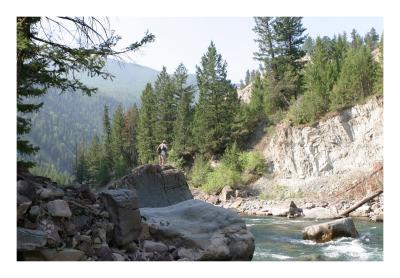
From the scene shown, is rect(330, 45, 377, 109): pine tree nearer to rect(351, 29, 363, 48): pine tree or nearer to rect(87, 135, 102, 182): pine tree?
rect(87, 135, 102, 182): pine tree

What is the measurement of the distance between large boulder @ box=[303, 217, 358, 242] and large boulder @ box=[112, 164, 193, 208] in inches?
131

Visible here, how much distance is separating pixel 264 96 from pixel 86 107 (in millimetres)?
105475

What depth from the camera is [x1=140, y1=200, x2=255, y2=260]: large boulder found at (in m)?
6.77

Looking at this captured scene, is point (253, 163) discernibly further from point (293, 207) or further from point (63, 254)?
point (63, 254)

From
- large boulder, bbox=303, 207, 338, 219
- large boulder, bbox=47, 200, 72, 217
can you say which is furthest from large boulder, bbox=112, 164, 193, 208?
large boulder, bbox=303, 207, 338, 219

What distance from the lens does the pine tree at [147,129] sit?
3381 cm

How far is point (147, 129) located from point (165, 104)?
2.36 metres

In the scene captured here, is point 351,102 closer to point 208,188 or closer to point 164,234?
point 208,188

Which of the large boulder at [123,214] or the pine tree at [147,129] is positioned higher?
the pine tree at [147,129]

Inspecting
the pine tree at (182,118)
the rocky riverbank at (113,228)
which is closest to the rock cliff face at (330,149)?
the pine tree at (182,118)

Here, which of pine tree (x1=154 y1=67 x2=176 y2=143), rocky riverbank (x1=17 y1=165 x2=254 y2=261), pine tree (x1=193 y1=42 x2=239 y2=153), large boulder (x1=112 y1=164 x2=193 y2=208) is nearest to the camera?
rocky riverbank (x1=17 y1=165 x2=254 y2=261)

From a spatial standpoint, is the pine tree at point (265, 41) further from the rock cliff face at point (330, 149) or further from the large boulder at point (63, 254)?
the large boulder at point (63, 254)

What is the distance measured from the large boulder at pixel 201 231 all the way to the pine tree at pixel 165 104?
25.9 meters
